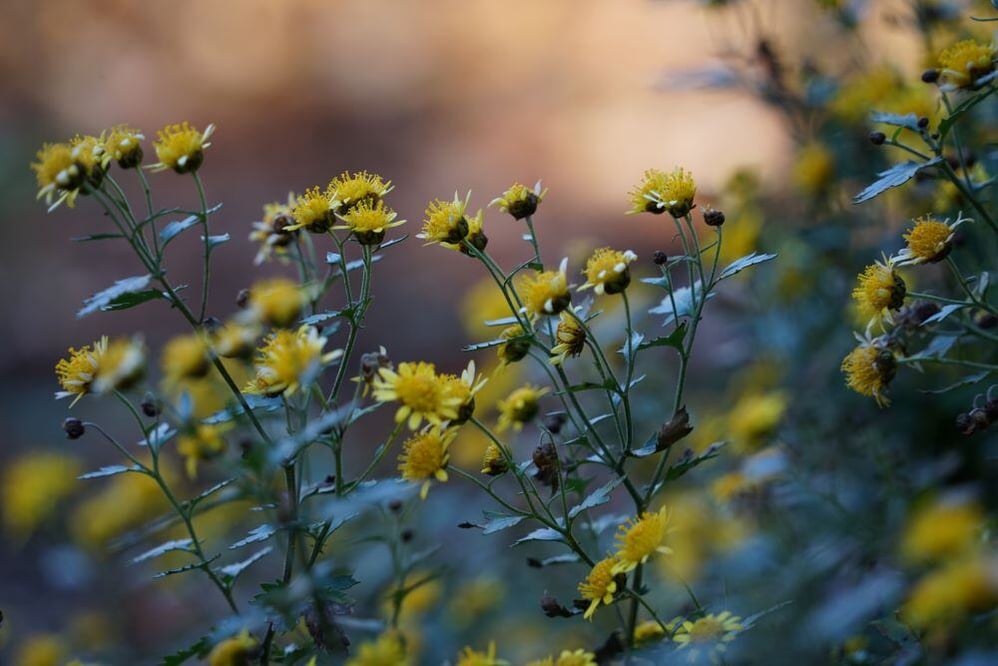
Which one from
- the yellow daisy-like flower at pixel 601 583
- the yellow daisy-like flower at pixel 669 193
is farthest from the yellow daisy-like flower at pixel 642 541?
the yellow daisy-like flower at pixel 669 193

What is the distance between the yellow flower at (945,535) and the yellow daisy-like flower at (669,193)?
743 mm

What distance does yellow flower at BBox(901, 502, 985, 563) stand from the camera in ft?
5.28

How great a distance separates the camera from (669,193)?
1674 millimetres

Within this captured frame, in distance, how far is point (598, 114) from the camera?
8.31 meters

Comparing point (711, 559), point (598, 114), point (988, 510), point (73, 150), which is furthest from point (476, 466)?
point (598, 114)

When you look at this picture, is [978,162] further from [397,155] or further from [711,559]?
[397,155]

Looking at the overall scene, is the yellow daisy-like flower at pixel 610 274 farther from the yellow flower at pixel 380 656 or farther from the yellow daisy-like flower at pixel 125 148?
the yellow daisy-like flower at pixel 125 148

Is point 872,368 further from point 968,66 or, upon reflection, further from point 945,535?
point 968,66

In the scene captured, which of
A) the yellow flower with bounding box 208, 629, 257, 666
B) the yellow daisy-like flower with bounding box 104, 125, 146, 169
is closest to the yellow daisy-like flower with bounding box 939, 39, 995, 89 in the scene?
the yellow daisy-like flower with bounding box 104, 125, 146, 169

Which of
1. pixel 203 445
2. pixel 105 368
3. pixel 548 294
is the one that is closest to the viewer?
pixel 203 445

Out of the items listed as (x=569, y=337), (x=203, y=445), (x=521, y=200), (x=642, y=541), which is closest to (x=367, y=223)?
(x=521, y=200)

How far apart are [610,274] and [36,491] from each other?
240 centimetres

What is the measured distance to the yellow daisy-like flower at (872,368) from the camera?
1711mm

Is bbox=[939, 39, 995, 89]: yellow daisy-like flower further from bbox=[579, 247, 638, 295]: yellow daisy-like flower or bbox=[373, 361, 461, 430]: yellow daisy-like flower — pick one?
bbox=[373, 361, 461, 430]: yellow daisy-like flower
